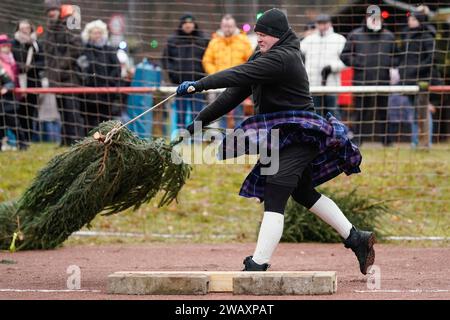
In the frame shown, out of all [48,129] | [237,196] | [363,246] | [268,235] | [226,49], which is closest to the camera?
[268,235]

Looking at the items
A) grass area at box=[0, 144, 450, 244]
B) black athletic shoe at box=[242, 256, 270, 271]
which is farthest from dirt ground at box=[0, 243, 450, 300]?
grass area at box=[0, 144, 450, 244]

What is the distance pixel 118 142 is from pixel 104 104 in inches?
240

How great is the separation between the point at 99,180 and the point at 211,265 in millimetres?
1683

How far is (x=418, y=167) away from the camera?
499 inches

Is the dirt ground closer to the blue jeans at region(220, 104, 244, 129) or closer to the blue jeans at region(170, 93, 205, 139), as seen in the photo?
the blue jeans at region(170, 93, 205, 139)

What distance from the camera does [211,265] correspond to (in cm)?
847

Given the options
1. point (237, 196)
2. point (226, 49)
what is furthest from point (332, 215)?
point (226, 49)

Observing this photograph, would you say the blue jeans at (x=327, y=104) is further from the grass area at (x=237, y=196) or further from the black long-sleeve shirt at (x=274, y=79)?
the black long-sleeve shirt at (x=274, y=79)

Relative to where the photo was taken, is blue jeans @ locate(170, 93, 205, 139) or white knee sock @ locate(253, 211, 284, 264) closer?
white knee sock @ locate(253, 211, 284, 264)

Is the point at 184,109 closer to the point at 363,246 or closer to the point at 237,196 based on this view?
the point at 237,196

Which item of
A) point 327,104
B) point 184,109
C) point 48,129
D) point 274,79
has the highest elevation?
point 274,79

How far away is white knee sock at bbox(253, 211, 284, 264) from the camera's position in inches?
265

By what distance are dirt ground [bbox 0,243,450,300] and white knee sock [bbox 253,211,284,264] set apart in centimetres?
42

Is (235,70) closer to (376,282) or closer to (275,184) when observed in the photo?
(275,184)
